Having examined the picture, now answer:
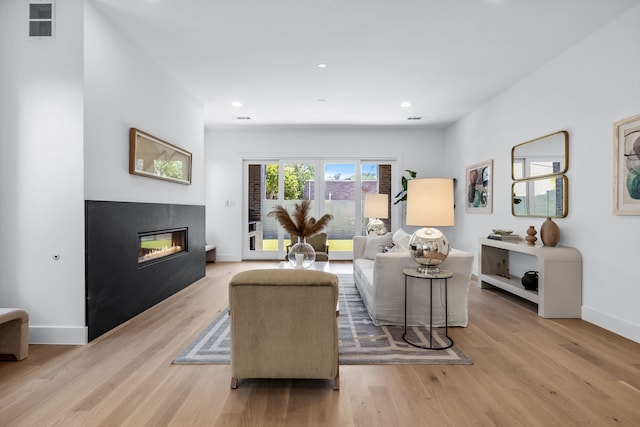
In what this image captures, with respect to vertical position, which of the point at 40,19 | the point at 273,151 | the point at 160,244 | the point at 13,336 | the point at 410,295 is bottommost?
the point at 13,336

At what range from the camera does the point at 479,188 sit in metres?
5.67

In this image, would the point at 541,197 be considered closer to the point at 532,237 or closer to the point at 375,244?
the point at 532,237

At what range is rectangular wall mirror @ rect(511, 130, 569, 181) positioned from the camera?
3.76 metres

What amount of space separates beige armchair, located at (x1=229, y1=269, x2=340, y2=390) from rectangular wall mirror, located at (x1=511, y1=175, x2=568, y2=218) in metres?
3.12

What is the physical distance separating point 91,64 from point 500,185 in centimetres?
500

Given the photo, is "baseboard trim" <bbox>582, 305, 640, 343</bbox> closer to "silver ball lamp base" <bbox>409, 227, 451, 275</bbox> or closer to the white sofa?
the white sofa

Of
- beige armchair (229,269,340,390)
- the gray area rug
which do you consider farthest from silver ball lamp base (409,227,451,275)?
beige armchair (229,269,340,390)

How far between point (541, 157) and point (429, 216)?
2.29 meters

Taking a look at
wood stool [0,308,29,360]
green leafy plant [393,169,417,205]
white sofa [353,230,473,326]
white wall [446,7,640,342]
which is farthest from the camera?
green leafy plant [393,169,417,205]

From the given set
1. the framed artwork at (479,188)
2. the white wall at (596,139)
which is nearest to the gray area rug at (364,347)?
the white wall at (596,139)

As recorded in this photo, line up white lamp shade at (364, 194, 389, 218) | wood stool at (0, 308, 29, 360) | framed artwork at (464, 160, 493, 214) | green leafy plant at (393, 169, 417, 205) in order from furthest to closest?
green leafy plant at (393, 169, 417, 205), white lamp shade at (364, 194, 389, 218), framed artwork at (464, 160, 493, 214), wood stool at (0, 308, 29, 360)

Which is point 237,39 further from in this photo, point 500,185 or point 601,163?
point 500,185

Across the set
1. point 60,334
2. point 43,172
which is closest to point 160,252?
point 60,334

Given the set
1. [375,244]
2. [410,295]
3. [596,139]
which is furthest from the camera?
[375,244]
